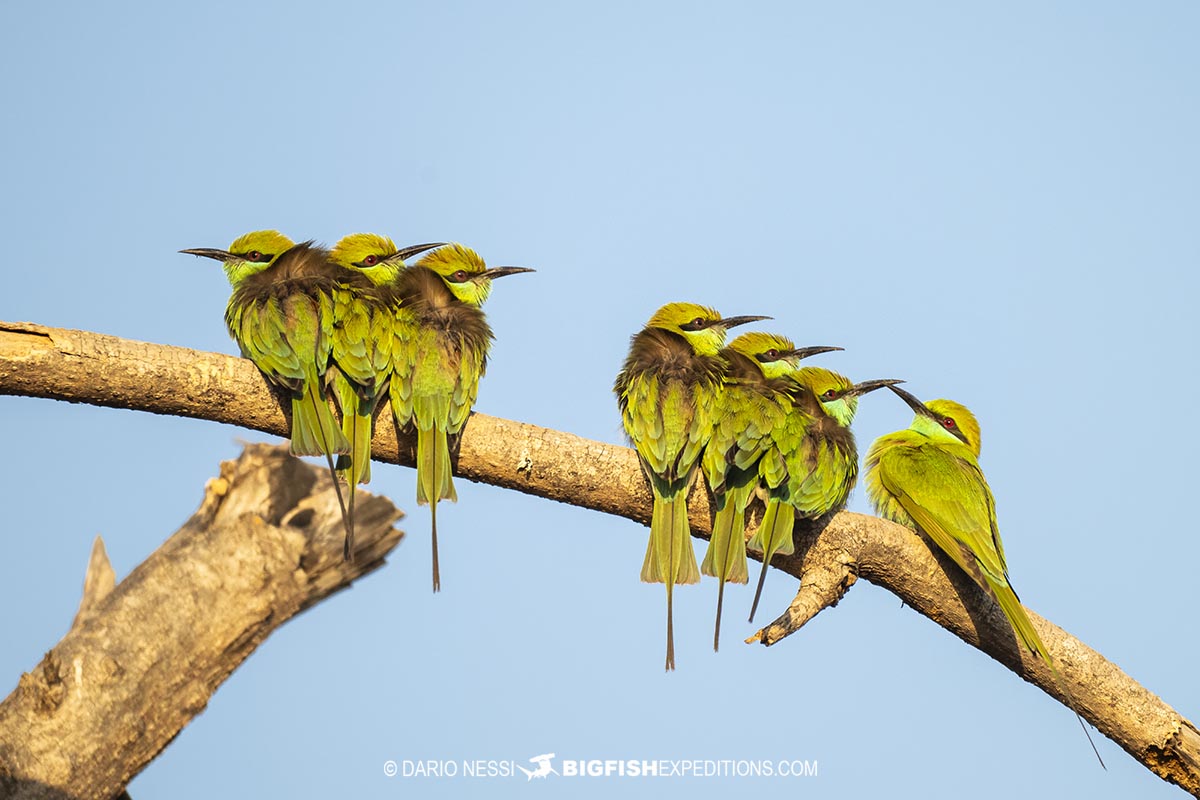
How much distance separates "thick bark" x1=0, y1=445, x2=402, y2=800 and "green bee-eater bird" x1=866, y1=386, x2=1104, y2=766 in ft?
5.95

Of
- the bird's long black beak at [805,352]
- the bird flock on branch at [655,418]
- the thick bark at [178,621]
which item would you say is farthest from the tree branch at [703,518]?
the bird's long black beak at [805,352]

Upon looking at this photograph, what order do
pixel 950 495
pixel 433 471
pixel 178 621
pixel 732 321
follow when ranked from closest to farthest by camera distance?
pixel 178 621 < pixel 433 471 < pixel 950 495 < pixel 732 321

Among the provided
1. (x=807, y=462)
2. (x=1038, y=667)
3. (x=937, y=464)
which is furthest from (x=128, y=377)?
(x=1038, y=667)

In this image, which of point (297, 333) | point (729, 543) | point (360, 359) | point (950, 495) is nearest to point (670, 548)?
point (729, 543)

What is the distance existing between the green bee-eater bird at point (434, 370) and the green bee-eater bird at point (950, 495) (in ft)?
5.05

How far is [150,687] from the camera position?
3.97 meters

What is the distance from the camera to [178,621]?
4.05 meters

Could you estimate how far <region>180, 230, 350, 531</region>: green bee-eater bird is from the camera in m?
4.52

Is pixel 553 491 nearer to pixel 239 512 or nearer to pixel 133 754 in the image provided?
pixel 239 512

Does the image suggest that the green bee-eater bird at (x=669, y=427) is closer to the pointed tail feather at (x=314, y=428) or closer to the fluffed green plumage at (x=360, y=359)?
the fluffed green plumage at (x=360, y=359)

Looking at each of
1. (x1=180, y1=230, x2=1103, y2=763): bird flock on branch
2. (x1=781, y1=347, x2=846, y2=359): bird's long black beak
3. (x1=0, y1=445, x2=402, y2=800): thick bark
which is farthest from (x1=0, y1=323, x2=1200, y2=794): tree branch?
(x1=781, y1=347, x2=846, y2=359): bird's long black beak

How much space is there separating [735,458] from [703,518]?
0.25 m

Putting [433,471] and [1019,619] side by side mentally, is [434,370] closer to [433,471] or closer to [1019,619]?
[433,471]

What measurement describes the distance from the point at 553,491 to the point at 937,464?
1.42 metres
